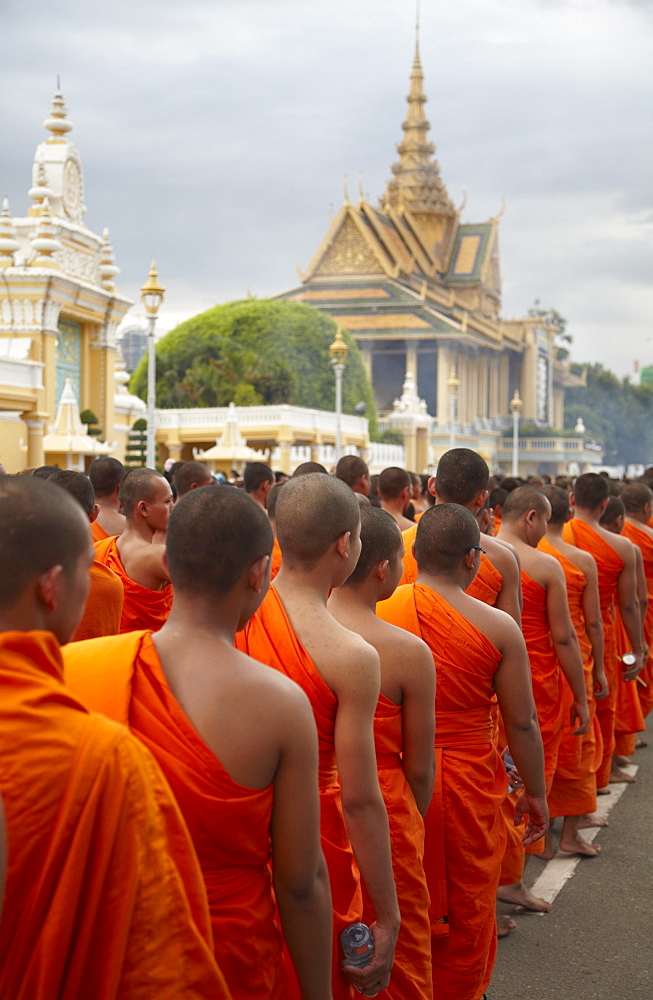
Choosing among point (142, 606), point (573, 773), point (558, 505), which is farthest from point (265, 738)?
point (558, 505)

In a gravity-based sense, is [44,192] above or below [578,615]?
above

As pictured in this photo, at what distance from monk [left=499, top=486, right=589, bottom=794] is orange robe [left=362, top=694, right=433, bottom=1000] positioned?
2089mm

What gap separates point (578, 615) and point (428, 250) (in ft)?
174

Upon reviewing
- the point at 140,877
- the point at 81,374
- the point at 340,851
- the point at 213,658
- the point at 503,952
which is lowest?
the point at 503,952

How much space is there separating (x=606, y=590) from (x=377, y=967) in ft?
13.7

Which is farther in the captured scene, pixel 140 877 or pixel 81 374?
pixel 81 374

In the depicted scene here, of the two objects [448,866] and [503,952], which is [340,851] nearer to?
[448,866]

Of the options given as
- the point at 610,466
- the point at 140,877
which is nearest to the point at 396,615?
the point at 140,877

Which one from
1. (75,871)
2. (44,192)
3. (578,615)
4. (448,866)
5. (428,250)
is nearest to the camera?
(75,871)

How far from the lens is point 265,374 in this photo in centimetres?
3575

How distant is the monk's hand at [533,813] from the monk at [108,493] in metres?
2.37

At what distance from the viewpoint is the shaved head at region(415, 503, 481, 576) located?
11.8ft

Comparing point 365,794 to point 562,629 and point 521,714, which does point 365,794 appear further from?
point 562,629

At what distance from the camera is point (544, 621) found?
520cm
